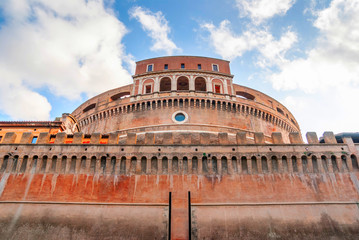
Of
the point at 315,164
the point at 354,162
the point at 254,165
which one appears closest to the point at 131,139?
the point at 254,165

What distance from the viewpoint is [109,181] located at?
483 inches

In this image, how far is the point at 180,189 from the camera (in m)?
11.9

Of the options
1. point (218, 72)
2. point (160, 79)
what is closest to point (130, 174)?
point (160, 79)

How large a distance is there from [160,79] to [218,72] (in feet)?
21.2

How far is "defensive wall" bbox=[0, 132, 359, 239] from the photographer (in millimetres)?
10984

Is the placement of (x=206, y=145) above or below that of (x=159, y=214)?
above

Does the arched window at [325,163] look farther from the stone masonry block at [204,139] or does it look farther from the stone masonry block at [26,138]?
the stone masonry block at [26,138]

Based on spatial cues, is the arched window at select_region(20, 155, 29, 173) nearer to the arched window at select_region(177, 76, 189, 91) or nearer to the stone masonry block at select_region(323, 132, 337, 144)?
the arched window at select_region(177, 76, 189, 91)

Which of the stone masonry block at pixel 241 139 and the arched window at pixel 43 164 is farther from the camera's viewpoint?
the stone masonry block at pixel 241 139

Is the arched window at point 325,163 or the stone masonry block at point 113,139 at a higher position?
the stone masonry block at point 113,139

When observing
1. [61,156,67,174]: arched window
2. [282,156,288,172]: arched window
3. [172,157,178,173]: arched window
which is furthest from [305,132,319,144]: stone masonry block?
[61,156,67,174]: arched window

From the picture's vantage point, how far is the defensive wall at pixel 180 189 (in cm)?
1098

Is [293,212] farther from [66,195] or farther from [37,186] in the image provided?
[37,186]

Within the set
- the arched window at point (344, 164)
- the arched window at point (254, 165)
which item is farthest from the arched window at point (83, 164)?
the arched window at point (344, 164)
